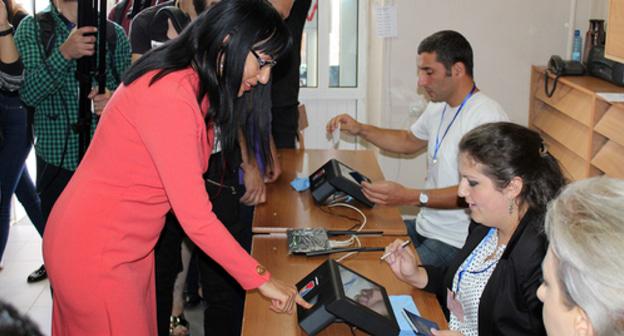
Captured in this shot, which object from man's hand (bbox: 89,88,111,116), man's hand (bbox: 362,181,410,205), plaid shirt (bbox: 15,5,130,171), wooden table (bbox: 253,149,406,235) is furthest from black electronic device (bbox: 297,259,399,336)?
plaid shirt (bbox: 15,5,130,171)

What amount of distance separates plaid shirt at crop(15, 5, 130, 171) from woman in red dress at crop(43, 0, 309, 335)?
3.31 feet

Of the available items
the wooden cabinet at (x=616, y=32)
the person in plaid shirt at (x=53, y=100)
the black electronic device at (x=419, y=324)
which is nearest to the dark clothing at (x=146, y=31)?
the person in plaid shirt at (x=53, y=100)

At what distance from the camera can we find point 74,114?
9.09 feet

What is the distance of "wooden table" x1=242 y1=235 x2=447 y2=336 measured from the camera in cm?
179

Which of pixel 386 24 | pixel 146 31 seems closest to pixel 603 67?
pixel 386 24

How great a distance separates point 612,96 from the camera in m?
3.19

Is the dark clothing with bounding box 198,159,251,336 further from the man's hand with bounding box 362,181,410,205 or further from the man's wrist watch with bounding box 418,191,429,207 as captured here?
the man's wrist watch with bounding box 418,191,429,207

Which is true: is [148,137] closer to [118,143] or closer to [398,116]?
[118,143]

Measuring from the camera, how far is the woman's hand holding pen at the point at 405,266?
2016 mm

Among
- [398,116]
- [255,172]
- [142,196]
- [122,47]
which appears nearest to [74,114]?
[122,47]

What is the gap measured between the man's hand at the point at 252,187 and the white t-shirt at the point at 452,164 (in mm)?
667

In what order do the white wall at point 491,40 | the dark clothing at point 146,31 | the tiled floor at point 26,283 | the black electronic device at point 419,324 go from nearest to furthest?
the black electronic device at point 419,324
the dark clothing at point 146,31
the tiled floor at point 26,283
the white wall at point 491,40

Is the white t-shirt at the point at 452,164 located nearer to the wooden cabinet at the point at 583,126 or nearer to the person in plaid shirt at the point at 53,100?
the wooden cabinet at the point at 583,126

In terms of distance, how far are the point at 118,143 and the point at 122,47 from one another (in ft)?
4.31
